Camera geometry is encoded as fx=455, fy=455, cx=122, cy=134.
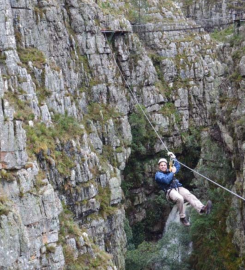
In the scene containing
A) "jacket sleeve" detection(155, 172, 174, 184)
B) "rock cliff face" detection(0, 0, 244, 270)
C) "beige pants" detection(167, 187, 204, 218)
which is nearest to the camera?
"beige pants" detection(167, 187, 204, 218)

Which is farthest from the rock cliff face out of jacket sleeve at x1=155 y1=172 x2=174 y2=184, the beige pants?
the beige pants

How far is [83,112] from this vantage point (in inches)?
1538

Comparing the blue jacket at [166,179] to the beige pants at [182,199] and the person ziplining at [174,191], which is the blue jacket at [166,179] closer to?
the person ziplining at [174,191]

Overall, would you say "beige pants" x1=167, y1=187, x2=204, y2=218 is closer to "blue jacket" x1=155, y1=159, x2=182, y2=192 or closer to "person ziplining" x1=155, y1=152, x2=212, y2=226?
"person ziplining" x1=155, y1=152, x2=212, y2=226

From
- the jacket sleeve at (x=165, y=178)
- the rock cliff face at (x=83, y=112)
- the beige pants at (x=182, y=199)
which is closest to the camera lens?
the beige pants at (x=182, y=199)

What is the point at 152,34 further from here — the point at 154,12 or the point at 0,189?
the point at 0,189

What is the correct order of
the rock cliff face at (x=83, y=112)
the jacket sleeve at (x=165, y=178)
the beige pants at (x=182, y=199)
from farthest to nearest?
the rock cliff face at (x=83, y=112), the jacket sleeve at (x=165, y=178), the beige pants at (x=182, y=199)

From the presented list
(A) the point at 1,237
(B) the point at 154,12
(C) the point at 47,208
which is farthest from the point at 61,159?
(B) the point at 154,12

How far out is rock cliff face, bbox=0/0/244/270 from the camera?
2728 cm

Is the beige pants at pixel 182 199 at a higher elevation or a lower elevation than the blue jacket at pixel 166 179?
lower

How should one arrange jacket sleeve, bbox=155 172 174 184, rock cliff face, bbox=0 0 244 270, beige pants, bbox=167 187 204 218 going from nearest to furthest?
beige pants, bbox=167 187 204 218 < jacket sleeve, bbox=155 172 174 184 < rock cliff face, bbox=0 0 244 270

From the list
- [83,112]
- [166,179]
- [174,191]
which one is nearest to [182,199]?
[174,191]

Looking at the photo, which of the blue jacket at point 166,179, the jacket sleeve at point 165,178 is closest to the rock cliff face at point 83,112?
the blue jacket at point 166,179

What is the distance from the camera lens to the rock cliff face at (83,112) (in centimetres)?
→ 2728
